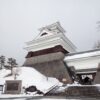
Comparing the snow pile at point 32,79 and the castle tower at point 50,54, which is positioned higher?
the castle tower at point 50,54

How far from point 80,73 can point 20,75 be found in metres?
7.41

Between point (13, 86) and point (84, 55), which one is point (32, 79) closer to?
point (13, 86)

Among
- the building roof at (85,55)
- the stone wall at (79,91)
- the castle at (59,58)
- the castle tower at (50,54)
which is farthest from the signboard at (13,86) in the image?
the stone wall at (79,91)

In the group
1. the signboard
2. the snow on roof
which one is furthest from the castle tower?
the signboard

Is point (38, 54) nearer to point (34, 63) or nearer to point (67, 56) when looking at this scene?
point (34, 63)

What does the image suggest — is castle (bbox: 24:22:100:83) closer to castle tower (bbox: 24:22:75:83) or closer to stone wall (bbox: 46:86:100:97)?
castle tower (bbox: 24:22:75:83)

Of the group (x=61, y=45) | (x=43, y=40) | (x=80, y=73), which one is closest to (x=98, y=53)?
(x=80, y=73)

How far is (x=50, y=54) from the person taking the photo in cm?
2491

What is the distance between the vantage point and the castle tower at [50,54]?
74.4ft

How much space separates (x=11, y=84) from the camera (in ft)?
49.0

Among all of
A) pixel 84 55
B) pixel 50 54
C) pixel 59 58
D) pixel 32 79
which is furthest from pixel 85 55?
pixel 32 79

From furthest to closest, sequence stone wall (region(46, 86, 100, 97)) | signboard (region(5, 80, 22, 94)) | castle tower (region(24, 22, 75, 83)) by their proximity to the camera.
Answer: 1. castle tower (region(24, 22, 75, 83))
2. signboard (region(5, 80, 22, 94))
3. stone wall (region(46, 86, 100, 97))

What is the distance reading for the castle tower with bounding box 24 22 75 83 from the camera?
74.4 feet

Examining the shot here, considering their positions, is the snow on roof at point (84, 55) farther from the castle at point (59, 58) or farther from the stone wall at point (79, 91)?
the stone wall at point (79, 91)
